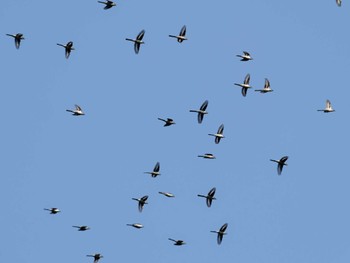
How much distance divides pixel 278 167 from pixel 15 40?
29.2 m

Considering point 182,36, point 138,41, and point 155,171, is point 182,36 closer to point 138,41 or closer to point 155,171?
point 138,41

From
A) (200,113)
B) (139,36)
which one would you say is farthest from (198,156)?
(139,36)

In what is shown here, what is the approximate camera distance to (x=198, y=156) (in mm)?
142375

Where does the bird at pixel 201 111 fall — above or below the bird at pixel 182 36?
below

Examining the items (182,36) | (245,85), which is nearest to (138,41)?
(182,36)

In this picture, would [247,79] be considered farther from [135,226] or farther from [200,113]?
[135,226]

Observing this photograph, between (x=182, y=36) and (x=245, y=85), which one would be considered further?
(x=245, y=85)

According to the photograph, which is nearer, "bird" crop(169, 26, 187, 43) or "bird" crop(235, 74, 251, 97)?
"bird" crop(169, 26, 187, 43)

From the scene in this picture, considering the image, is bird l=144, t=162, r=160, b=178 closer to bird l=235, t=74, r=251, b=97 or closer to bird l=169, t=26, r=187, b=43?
bird l=235, t=74, r=251, b=97

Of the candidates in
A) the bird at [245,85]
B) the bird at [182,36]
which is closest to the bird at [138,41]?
the bird at [182,36]

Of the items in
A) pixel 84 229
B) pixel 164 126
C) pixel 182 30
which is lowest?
pixel 84 229

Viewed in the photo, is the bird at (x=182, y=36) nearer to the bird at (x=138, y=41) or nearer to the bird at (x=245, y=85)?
the bird at (x=138, y=41)

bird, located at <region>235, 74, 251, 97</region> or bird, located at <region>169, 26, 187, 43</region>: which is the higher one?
bird, located at <region>169, 26, 187, 43</region>

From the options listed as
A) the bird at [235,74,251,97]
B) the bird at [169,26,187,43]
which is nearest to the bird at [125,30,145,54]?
the bird at [169,26,187,43]
